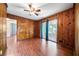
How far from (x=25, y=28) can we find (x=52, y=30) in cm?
63

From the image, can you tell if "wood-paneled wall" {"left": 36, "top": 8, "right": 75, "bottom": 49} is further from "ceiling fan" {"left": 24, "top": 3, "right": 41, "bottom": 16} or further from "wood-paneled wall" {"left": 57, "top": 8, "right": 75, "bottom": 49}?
"ceiling fan" {"left": 24, "top": 3, "right": 41, "bottom": 16}

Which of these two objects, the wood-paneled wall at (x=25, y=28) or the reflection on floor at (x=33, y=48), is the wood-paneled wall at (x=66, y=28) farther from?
the wood-paneled wall at (x=25, y=28)

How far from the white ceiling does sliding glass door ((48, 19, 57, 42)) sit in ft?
0.69

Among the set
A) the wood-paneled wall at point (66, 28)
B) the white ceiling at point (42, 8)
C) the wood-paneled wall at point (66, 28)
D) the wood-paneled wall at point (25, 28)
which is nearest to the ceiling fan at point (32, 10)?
the white ceiling at point (42, 8)

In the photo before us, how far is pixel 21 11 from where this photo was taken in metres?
2.34

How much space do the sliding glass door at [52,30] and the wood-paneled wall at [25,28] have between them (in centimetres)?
40

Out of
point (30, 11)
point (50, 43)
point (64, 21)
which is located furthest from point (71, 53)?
point (30, 11)

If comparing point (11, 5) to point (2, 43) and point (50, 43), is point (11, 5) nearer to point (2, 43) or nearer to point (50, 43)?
point (2, 43)

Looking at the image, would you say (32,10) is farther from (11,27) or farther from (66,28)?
(66,28)

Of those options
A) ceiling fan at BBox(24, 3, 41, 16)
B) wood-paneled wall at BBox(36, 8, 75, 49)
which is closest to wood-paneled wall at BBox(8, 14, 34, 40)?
ceiling fan at BBox(24, 3, 41, 16)

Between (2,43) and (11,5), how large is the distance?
82 cm

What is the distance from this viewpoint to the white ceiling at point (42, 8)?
2.24 metres

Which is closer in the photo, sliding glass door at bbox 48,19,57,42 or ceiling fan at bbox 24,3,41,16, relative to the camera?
ceiling fan at bbox 24,3,41,16

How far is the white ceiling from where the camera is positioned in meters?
2.24
